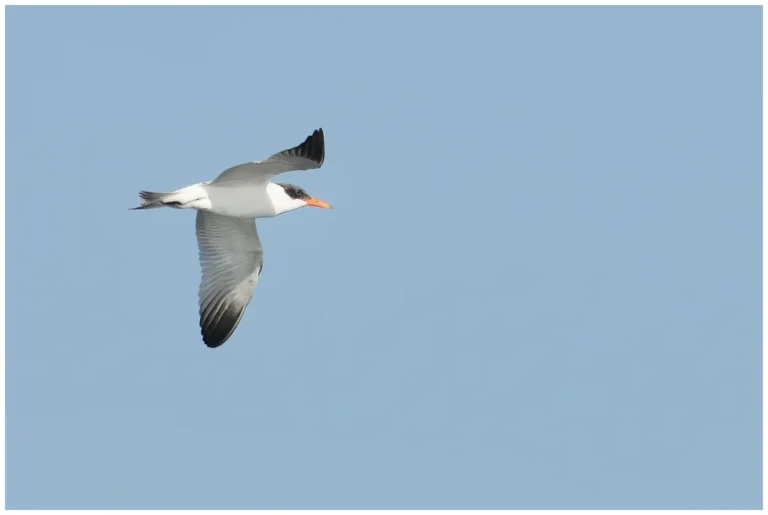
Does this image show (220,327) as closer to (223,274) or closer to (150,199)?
(223,274)

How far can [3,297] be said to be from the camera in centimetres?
2203

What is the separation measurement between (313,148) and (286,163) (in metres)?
0.57

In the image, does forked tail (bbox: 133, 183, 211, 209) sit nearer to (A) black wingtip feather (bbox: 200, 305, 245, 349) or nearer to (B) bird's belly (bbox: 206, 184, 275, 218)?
(B) bird's belly (bbox: 206, 184, 275, 218)

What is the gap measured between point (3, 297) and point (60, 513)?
3886 mm

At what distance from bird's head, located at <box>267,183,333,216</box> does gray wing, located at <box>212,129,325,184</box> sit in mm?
513

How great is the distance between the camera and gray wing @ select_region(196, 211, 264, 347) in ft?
70.4

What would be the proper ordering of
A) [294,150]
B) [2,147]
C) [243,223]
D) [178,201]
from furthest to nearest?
[2,147], [243,223], [178,201], [294,150]

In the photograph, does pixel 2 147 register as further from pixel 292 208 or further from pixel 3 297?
pixel 292 208

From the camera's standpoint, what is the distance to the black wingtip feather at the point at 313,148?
1756 cm

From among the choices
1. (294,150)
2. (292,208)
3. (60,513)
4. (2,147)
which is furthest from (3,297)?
(294,150)

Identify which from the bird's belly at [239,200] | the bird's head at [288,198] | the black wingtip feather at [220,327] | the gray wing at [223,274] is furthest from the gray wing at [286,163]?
the black wingtip feather at [220,327]

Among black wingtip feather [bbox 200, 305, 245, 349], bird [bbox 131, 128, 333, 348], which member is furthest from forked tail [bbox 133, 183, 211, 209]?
black wingtip feather [bbox 200, 305, 245, 349]

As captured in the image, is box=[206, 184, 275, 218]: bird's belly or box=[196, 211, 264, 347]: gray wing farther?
box=[196, 211, 264, 347]: gray wing

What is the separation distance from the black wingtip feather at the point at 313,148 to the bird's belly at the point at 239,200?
1788 millimetres
